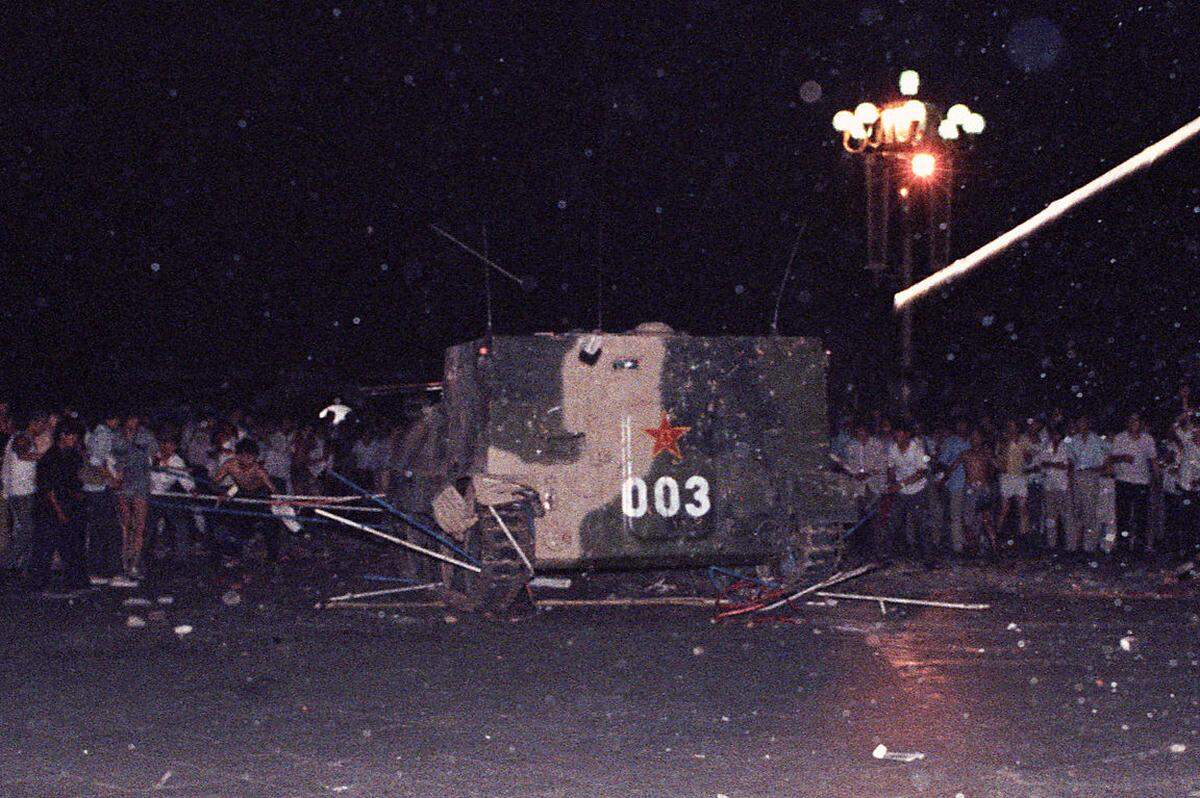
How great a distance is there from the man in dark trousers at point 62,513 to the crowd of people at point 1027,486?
9.31m

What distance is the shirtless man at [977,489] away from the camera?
20922mm

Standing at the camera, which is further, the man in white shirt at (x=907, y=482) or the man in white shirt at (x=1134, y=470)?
the man in white shirt at (x=907, y=482)

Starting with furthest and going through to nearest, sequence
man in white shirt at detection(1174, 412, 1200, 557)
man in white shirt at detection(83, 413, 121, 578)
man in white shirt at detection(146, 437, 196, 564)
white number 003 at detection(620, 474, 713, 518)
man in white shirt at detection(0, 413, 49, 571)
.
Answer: man in white shirt at detection(1174, 412, 1200, 557), man in white shirt at detection(146, 437, 196, 564), man in white shirt at detection(83, 413, 121, 578), man in white shirt at detection(0, 413, 49, 571), white number 003 at detection(620, 474, 713, 518)

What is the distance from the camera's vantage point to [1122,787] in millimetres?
6793

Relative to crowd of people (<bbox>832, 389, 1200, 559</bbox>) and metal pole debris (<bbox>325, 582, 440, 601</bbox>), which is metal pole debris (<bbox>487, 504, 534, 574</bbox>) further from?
crowd of people (<bbox>832, 389, 1200, 559</bbox>)

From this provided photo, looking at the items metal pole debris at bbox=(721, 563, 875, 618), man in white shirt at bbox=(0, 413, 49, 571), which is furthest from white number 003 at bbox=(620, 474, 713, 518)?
man in white shirt at bbox=(0, 413, 49, 571)

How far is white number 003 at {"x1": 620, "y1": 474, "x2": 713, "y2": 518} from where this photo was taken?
1409 centimetres

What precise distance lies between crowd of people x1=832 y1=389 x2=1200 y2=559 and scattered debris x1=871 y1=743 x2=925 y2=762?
12.9 metres

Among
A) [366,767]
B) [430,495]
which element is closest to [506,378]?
[430,495]

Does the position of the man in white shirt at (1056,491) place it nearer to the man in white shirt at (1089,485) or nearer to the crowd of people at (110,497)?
the man in white shirt at (1089,485)

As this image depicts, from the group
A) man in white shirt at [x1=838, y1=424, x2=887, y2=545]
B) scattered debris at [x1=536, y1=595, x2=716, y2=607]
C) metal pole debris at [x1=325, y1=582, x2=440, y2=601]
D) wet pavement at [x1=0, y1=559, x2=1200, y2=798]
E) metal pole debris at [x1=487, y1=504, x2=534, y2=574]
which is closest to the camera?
wet pavement at [x1=0, y1=559, x2=1200, y2=798]

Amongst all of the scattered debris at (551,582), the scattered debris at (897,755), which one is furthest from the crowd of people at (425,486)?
the scattered debris at (897,755)

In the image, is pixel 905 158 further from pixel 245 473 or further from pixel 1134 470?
pixel 245 473

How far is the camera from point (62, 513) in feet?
52.0
